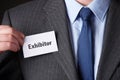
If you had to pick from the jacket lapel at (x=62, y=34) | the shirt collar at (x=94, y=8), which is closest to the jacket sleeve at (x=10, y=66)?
the jacket lapel at (x=62, y=34)

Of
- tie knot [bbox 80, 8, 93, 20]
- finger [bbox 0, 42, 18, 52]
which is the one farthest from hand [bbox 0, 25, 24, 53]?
tie knot [bbox 80, 8, 93, 20]

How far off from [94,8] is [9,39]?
13.2 inches

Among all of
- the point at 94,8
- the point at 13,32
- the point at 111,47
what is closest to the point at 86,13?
the point at 94,8

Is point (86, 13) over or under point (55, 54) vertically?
over

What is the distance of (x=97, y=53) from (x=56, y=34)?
167mm

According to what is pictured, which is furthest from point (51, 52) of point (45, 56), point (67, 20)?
point (67, 20)

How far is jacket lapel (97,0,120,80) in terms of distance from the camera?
106 cm

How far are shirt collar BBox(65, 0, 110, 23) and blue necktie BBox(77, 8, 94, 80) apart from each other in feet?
0.06

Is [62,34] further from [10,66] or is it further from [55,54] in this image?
[10,66]

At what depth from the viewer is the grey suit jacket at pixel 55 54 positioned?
107cm

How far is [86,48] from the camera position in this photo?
1.10 metres

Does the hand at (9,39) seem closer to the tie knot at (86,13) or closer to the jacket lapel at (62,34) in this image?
the jacket lapel at (62,34)

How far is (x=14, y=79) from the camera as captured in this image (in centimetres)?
115

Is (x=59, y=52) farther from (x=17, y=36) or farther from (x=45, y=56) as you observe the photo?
(x=17, y=36)
